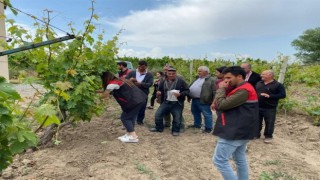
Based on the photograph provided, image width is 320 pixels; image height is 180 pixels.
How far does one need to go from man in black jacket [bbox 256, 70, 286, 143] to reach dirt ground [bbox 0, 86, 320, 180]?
394 mm

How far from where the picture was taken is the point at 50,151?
19.0 feet

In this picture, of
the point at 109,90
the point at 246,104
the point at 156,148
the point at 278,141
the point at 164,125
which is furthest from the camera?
the point at 164,125

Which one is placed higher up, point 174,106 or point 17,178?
point 174,106

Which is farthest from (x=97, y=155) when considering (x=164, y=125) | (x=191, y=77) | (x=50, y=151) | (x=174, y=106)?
(x=191, y=77)

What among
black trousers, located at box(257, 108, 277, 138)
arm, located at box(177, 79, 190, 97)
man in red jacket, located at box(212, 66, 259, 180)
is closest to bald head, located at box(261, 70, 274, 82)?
black trousers, located at box(257, 108, 277, 138)

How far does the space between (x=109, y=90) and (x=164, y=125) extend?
262 centimetres

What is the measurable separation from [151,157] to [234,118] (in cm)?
230

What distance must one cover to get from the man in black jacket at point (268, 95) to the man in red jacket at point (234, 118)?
3034 millimetres

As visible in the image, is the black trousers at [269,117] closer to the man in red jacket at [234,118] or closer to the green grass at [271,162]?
the green grass at [271,162]

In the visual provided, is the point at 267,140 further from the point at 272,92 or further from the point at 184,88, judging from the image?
the point at 184,88

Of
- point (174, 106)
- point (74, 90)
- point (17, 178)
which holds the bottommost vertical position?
point (17, 178)

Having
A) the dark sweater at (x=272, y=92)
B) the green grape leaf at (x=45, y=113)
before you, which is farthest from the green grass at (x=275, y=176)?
the green grape leaf at (x=45, y=113)

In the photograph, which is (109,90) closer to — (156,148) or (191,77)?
(156,148)

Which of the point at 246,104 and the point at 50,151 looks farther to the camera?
the point at 50,151
